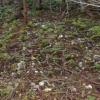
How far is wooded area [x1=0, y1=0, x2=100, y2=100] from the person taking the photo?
3.95m

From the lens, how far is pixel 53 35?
576 cm

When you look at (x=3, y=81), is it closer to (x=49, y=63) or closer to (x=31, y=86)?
(x=31, y=86)

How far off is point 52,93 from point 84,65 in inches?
38.7

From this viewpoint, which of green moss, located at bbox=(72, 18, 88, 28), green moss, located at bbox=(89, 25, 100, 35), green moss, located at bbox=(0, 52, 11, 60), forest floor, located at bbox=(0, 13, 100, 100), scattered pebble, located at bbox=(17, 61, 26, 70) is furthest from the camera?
green moss, located at bbox=(72, 18, 88, 28)

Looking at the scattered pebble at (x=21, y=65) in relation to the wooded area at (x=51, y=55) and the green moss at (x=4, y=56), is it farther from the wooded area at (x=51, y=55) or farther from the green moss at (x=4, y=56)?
the green moss at (x=4, y=56)

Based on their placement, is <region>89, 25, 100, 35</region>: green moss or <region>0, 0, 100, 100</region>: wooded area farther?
<region>89, 25, 100, 35</region>: green moss

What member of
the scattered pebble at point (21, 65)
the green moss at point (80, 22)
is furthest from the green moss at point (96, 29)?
the scattered pebble at point (21, 65)

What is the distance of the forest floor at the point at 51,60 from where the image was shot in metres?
3.93

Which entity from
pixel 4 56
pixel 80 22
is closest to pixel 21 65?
pixel 4 56

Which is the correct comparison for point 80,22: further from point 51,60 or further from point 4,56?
point 4,56

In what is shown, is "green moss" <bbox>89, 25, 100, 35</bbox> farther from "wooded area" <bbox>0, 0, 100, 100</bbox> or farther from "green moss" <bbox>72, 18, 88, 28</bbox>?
Answer: "green moss" <bbox>72, 18, 88, 28</bbox>

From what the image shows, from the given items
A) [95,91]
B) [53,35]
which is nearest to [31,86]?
[95,91]

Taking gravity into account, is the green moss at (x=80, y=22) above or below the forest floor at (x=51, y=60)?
above

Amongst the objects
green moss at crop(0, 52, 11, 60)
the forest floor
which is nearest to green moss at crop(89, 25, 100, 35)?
the forest floor
